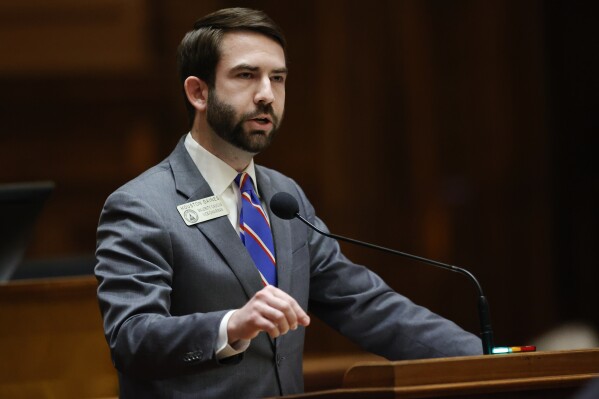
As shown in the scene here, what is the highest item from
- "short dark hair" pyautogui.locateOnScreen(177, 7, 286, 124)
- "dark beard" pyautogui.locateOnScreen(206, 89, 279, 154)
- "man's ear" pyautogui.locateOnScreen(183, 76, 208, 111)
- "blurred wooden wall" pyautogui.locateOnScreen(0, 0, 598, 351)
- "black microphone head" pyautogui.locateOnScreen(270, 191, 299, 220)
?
"short dark hair" pyautogui.locateOnScreen(177, 7, 286, 124)

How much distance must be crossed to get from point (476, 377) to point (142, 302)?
65 cm

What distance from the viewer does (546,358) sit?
1771 millimetres

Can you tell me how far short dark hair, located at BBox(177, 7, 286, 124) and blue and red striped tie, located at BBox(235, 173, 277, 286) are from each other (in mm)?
260

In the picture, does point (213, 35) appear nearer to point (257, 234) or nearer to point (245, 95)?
point (245, 95)

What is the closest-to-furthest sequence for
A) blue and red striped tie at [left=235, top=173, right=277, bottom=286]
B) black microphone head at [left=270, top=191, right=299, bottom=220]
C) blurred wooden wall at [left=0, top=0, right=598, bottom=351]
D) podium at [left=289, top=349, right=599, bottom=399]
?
1. podium at [left=289, top=349, right=599, bottom=399]
2. black microphone head at [left=270, top=191, right=299, bottom=220]
3. blue and red striped tie at [left=235, top=173, right=277, bottom=286]
4. blurred wooden wall at [left=0, top=0, right=598, bottom=351]

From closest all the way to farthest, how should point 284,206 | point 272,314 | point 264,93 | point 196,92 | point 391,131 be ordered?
point 272,314, point 284,206, point 264,93, point 196,92, point 391,131

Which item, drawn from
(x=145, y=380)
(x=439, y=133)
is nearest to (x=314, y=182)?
(x=439, y=133)

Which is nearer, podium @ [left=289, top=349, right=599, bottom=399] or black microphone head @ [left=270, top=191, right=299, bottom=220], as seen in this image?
podium @ [left=289, top=349, right=599, bottom=399]

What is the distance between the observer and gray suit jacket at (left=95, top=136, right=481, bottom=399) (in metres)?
Result: 1.86

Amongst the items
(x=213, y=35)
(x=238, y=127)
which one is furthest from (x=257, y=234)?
(x=213, y=35)

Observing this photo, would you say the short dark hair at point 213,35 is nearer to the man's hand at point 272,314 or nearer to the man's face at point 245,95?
the man's face at point 245,95

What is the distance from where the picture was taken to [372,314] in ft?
7.51

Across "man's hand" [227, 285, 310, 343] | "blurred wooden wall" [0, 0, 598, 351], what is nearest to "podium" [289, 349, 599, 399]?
"man's hand" [227, 285, 310, 343]

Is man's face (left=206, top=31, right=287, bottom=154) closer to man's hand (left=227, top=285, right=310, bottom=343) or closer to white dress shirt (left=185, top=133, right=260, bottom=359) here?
white dress shirt (left=185, top=133, right=260, bottom=359)
